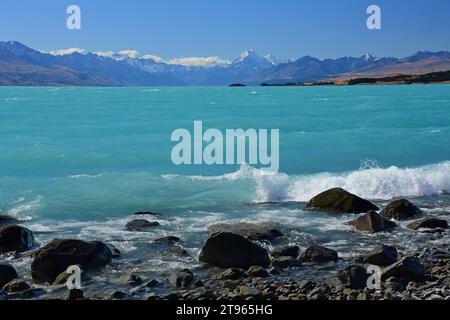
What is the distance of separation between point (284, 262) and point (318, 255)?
1123mm

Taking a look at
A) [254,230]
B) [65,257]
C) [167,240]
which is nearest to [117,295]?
[65,257]

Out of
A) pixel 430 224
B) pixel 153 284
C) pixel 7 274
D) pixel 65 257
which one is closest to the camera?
pixel 153 284

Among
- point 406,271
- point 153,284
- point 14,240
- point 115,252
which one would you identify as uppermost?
point 14,240

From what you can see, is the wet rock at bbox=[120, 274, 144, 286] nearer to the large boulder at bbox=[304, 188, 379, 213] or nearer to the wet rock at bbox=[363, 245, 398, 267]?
the wet rock at bbox=[363, 245, 398, 267]

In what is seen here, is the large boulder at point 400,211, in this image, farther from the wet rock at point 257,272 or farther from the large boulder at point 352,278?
the wet rock at point 257,272

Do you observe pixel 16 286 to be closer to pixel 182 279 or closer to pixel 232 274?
pixel 182 279

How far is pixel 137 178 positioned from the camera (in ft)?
104

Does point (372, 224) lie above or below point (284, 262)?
above

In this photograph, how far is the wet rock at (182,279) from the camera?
1298cm

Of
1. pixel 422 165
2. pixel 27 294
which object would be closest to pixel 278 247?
pixel 27 294

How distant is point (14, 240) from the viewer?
53.9 feet

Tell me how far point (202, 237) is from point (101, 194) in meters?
10.4

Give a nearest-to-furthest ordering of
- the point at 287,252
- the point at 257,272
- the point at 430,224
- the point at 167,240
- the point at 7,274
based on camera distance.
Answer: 1. the point at 7,274
2. the point at 257,272
3. the point at 287,252
4. the point at 167,240
5. the point at 430,224
